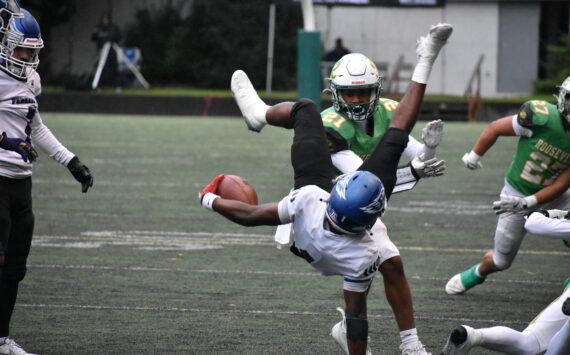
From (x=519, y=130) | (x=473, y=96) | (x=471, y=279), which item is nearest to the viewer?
(x=519, y=130)

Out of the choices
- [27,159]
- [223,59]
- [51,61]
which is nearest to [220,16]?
[223,59]

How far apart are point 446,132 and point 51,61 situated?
48.9 ft

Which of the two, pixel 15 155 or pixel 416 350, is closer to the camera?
pixel 416 350

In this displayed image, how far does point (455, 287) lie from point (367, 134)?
79.2 inches

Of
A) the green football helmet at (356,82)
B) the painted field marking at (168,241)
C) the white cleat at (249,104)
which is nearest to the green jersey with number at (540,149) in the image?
the green football helmet at (356,82)

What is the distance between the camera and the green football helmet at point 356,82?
5.96 metres

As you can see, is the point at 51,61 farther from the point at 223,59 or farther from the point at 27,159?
the point at 27,159

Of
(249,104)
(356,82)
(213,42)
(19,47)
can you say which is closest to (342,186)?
(356,82)

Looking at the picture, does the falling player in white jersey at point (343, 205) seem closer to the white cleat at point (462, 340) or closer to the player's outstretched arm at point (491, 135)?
the white cleat at point (462, 340)

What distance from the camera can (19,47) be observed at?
5879 millimetres

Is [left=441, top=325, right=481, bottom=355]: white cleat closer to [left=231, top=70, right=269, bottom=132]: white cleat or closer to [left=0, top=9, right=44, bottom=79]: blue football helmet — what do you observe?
[left=231, top=70, right=269, bottom=132]: white cleat

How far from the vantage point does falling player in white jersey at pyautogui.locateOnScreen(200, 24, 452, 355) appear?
4.95 meters

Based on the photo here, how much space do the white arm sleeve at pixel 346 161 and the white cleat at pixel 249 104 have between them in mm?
489

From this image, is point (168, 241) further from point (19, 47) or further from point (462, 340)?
point (462, 340)
